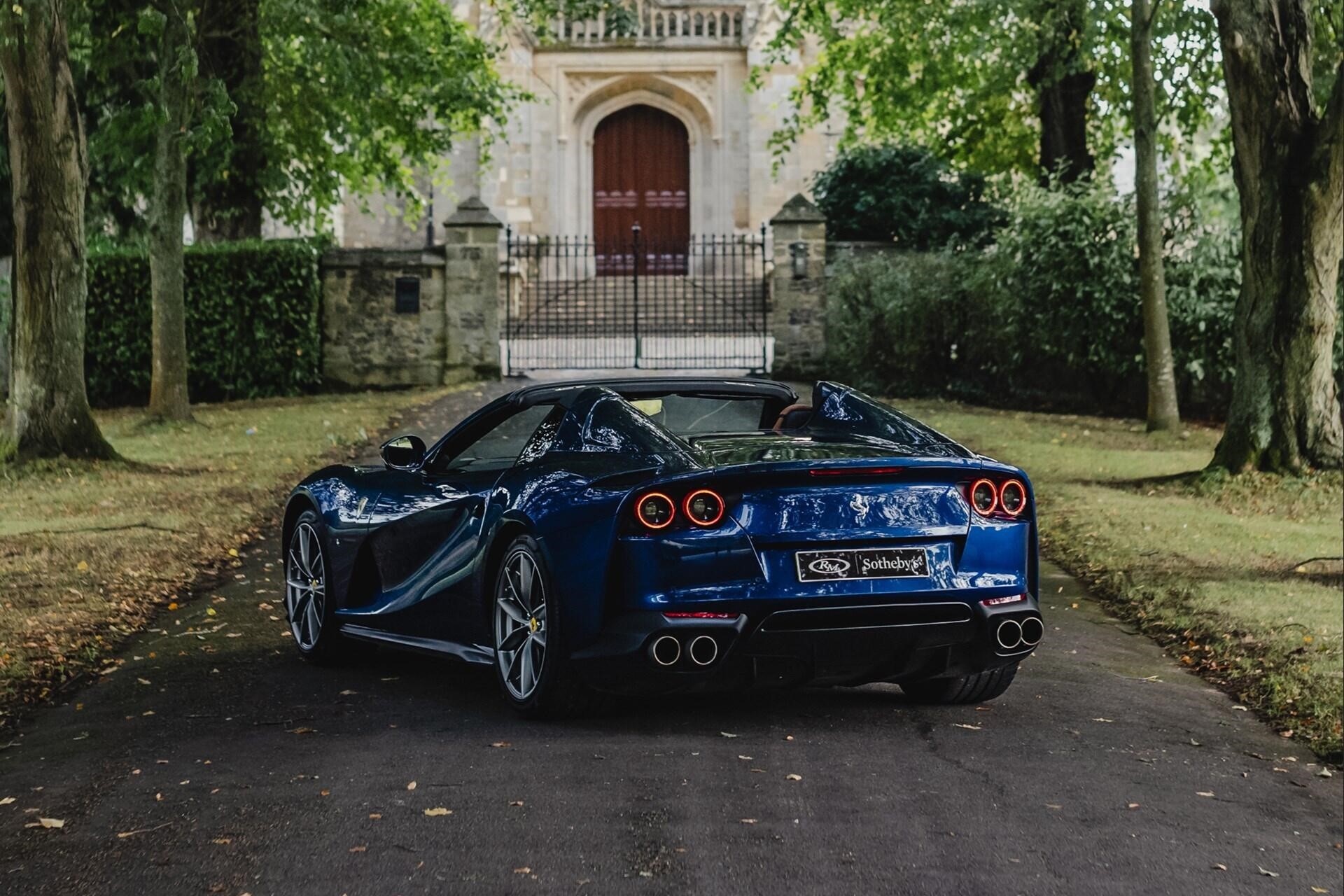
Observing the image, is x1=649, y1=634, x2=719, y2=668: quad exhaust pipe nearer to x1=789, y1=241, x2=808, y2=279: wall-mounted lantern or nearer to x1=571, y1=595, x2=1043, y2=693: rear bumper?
x1=571, y1=595, x2=1043, y2=693: rear bumper

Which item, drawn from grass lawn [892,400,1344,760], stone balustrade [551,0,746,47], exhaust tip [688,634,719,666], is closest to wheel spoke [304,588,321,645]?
exhaust tip [688,634,719,666]

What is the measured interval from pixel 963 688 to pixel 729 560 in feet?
5.25

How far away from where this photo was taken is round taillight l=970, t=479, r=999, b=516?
21.2ft

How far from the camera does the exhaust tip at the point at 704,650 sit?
6.08m

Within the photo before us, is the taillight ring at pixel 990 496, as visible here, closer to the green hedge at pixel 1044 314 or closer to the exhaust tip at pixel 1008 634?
the exhaust tip at pixel 1008 634

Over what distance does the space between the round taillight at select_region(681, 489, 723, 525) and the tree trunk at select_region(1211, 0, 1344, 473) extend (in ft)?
35.8

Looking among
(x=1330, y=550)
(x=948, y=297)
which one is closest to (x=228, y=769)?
(x=1330, y=550)

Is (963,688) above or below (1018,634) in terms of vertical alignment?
below

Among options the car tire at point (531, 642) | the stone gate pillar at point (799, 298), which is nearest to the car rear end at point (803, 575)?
the car tire at point (531, 642)

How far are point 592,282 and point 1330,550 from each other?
80.9 ft

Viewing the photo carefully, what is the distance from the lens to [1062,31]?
80.5 feet

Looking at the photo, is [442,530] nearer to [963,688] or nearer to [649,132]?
[963,688]

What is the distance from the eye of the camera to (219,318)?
25781mm

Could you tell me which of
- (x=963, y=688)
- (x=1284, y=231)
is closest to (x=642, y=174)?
(x=1284, y=231)
